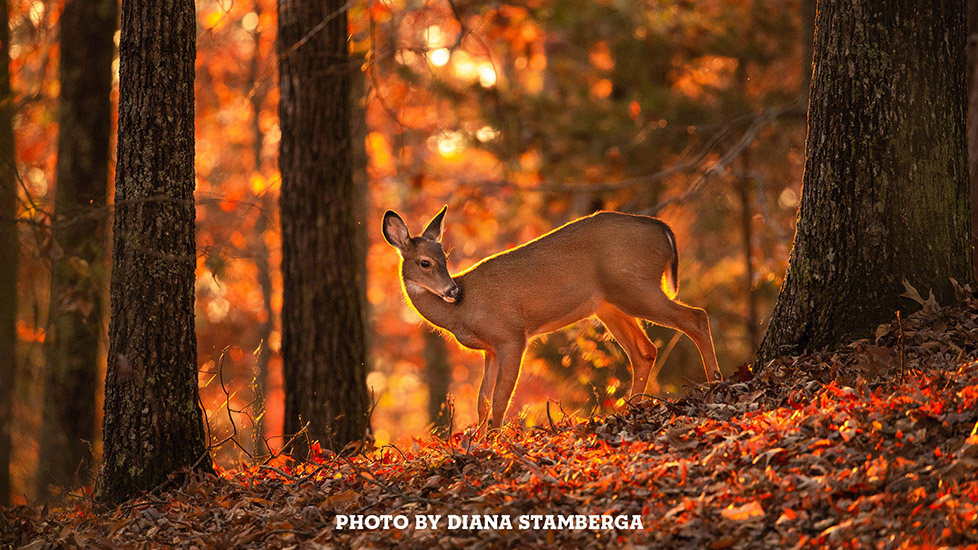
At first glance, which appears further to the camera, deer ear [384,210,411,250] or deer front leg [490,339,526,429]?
deer ear [384,210,411,250]

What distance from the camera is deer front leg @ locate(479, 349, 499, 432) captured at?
25.5 feet

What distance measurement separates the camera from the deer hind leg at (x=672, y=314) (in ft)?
25.2

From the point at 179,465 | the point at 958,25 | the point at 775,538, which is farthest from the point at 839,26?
the point at 179,465

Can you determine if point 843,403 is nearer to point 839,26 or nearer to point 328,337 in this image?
point 839,26

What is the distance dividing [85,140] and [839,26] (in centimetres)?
832

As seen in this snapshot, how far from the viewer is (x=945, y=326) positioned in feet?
19.1

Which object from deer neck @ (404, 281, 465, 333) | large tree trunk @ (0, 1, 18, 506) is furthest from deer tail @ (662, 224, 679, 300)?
large tree trunk @ (0, 1, 18, 506)

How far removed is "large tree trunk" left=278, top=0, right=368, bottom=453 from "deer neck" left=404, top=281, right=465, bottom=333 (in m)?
0.52

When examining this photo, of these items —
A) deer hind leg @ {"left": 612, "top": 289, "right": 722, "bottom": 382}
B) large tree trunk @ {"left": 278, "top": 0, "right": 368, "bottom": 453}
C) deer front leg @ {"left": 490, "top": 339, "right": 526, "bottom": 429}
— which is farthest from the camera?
large tree trunk @ {"left": 278, "top": 0, "right": 368, "bottom": 453}

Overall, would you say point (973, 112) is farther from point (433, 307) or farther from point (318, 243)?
point (318, 243)

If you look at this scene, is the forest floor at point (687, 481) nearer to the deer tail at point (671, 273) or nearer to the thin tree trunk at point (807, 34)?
the deer tail at point (671, 273)

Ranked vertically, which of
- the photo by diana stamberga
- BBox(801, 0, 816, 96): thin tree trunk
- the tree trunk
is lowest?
the photo by diana stamberga

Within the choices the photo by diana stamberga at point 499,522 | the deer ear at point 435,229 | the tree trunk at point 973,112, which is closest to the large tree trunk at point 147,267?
the photo by diana stamberga at point 499,522

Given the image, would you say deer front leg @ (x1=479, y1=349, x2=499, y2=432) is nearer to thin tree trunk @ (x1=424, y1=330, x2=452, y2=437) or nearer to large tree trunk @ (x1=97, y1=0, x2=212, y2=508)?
large tree trunk @ (x1=97, y1=0, x2=212, y2=508)
